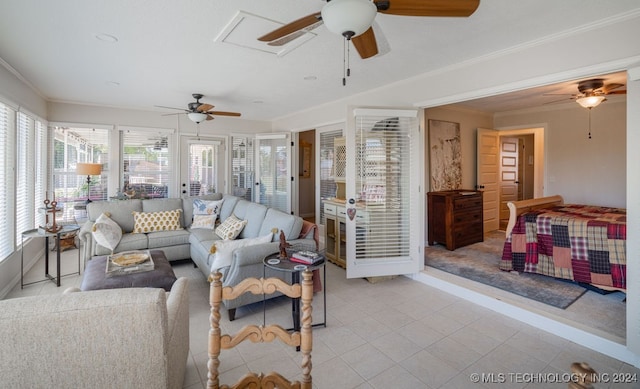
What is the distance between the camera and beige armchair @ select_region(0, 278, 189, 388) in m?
1.08

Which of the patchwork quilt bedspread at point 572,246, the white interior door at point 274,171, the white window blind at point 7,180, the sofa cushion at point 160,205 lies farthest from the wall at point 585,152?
the white window blind at point 7,180

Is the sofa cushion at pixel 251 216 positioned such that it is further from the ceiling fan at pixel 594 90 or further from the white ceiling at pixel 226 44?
the ceiling fan at pixel 594 90

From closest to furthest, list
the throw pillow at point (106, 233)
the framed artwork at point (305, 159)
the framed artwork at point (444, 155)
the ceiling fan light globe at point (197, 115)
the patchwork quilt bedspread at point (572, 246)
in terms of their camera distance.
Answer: the patchwork quilt bedspread at point (572, 246)
the throw pillow at point (106, 233)
the ceiling fan light globe at point (197, 115)
the framed artwork at point (444, 155)
the framed artwork at point (305, 159)

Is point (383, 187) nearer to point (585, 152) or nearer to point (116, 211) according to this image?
point (116, 211)

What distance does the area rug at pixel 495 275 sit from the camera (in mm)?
3111

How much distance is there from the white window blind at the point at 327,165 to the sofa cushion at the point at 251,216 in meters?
1.76

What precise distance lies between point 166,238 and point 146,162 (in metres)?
2.45

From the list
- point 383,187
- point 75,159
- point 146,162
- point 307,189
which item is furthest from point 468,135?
point 75,159

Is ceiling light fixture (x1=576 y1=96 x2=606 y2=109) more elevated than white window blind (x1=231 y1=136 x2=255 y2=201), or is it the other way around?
ceiling light fixture (x1=576 y1=96 x2=606 y2=109)

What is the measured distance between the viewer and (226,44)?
9.27ft

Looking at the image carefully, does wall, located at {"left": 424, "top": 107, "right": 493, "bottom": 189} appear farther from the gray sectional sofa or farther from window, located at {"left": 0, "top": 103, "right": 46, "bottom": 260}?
window, located at {"left": 0, "top": 103, "right": 46, "bottom": 260}

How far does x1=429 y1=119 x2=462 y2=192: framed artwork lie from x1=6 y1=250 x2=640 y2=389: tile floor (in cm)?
249

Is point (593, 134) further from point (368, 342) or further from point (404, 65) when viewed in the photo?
point (368, 342)

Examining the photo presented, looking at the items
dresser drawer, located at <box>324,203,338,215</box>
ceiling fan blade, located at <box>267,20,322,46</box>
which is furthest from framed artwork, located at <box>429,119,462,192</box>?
ceiling fan blade, located at <box>267,20,322,46</box>
